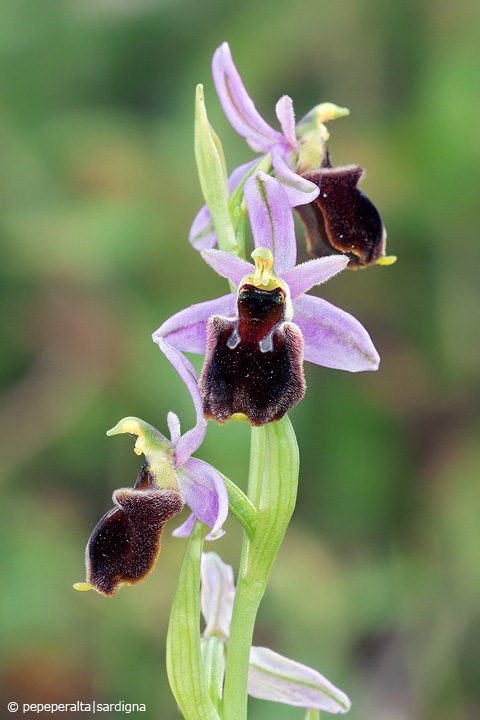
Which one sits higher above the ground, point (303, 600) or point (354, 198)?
point (354, 198)

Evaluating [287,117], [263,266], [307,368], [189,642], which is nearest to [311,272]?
[263,266]

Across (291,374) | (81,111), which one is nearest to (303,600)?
(291,374)

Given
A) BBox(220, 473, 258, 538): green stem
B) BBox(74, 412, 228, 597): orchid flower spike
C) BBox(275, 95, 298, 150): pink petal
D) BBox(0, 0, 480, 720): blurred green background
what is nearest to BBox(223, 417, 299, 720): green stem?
BBox(220, 473, 258, 538): green stem

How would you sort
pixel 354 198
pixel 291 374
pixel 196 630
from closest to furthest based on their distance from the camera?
pixel 291 374
pixel 196 630
pixel 354 198

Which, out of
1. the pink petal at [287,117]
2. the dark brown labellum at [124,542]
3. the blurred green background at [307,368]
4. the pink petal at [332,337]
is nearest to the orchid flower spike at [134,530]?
the dark brown labellum at [124,542]

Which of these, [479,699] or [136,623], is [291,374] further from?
[479,699]

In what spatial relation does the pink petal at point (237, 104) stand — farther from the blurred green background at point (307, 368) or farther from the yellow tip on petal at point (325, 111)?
the blurred green background at point (307, 368)

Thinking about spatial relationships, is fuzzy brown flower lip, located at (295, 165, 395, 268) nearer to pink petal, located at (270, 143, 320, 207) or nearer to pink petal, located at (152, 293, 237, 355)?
pink petal, located at (270, 143, 320, 207)
